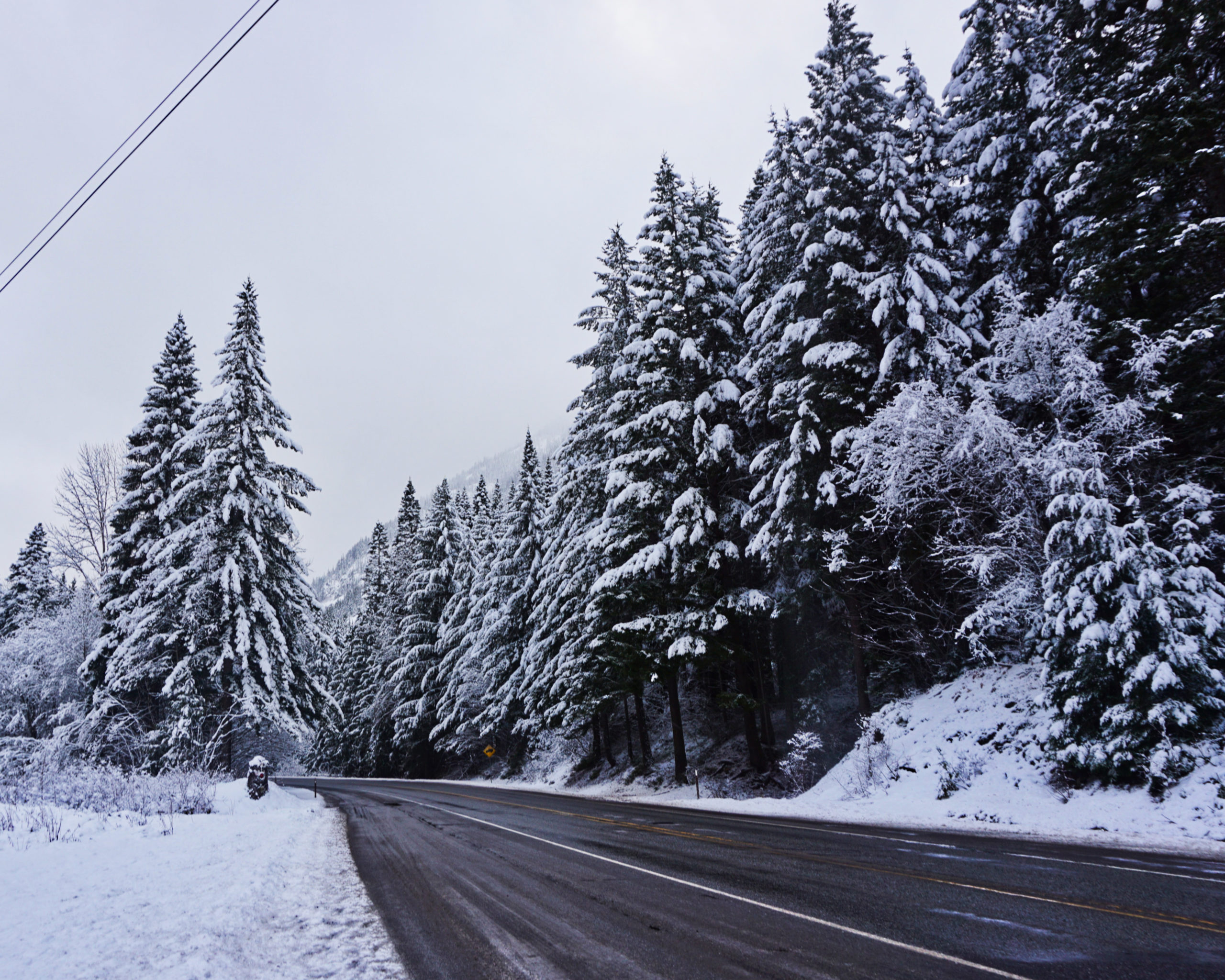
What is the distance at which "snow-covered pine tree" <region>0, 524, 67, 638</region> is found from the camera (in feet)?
140

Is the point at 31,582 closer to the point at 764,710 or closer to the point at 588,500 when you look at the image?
the point at 588,500

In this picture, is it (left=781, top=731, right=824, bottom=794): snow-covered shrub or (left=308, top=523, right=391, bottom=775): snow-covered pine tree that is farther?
(left=308, top=523, right=391, bottom=775): snow-covered pine tree

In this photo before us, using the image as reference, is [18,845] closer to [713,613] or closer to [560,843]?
[560,843]

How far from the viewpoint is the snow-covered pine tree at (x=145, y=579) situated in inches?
862

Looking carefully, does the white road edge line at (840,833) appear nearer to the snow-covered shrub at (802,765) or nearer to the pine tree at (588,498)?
the snow-covered shrub at (802,765)

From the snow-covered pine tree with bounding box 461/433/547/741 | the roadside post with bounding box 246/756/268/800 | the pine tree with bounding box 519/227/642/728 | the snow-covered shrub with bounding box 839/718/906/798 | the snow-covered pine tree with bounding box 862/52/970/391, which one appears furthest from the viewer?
the snow-covered pine tree with bounding box 461/433/547/741

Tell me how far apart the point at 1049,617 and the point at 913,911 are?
843 centimetres

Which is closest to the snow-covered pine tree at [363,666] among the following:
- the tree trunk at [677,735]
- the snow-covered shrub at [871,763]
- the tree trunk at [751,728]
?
the tree trunk at [677,735]

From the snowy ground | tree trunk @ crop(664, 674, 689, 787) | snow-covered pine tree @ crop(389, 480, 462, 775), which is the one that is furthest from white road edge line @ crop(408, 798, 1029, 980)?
snow-covered pine tree @ crop(389, 480, 462, 775)

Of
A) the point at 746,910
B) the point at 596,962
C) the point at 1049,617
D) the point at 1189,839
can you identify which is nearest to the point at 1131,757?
the point at 1189,839

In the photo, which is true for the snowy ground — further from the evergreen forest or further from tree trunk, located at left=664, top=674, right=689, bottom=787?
tree trunk, located at left=664, top=674, right=689, bottom=787

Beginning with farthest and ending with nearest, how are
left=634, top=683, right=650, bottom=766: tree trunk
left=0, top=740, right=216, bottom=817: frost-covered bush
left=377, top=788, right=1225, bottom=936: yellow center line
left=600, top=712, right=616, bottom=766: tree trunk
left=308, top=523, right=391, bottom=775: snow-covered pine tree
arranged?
1. left=308, top=523, right=391, bottom=775: snow-covered pine tree
2. left=600, top=712, right=616, bottom=766: tree trunk
3. left=634, top=683, right=650, bottom=766: tree trunk
4. left=0, top=740, right=216, bottom=817: frost-covered bush
5. left=377, top=788, right=1225, bottom=936: yellow center line

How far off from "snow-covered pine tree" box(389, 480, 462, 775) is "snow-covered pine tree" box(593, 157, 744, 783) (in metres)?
22.7

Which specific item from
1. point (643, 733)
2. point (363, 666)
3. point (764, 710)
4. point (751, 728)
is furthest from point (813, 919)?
point (363, 666)
